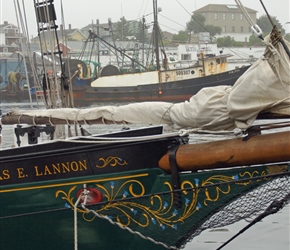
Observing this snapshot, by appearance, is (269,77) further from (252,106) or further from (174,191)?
(174,191)

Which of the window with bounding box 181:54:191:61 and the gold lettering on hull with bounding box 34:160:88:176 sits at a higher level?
the gold lettering on hull with bounding box 34:160:88:176

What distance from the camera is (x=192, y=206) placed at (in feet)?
16.2

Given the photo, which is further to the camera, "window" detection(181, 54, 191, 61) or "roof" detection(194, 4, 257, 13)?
"roof" detection(194, 4, 257, 13)

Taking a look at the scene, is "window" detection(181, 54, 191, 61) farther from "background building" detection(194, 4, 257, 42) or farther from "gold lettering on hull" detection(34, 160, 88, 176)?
"gold lettering on hull" detection(34, 160, 88, 176)

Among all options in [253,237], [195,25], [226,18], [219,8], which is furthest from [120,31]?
[253,237]

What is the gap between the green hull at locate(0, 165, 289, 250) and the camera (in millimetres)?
4863

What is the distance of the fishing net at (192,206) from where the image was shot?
484cm

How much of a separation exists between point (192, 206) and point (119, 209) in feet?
1.82

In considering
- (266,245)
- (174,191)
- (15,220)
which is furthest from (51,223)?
(266,245)

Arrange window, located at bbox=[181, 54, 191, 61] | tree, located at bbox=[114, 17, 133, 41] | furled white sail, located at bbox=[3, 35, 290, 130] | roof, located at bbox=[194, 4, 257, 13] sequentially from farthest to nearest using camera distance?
roof, located at bbox=[194, 4, 257, 13]
tree, located at bbox=[114, 17, 133, 41]
window, located at bbox=[181, 54, 191, 61]
furled white sail, located at bbox=[3, 35, 290, 130]

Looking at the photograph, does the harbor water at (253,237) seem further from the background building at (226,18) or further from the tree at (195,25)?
the background building at (226,18)

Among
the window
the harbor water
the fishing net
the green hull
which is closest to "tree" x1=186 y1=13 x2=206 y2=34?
the window

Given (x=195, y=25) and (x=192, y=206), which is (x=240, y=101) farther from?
(x=195, y=25)

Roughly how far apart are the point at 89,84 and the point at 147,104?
38.5m
